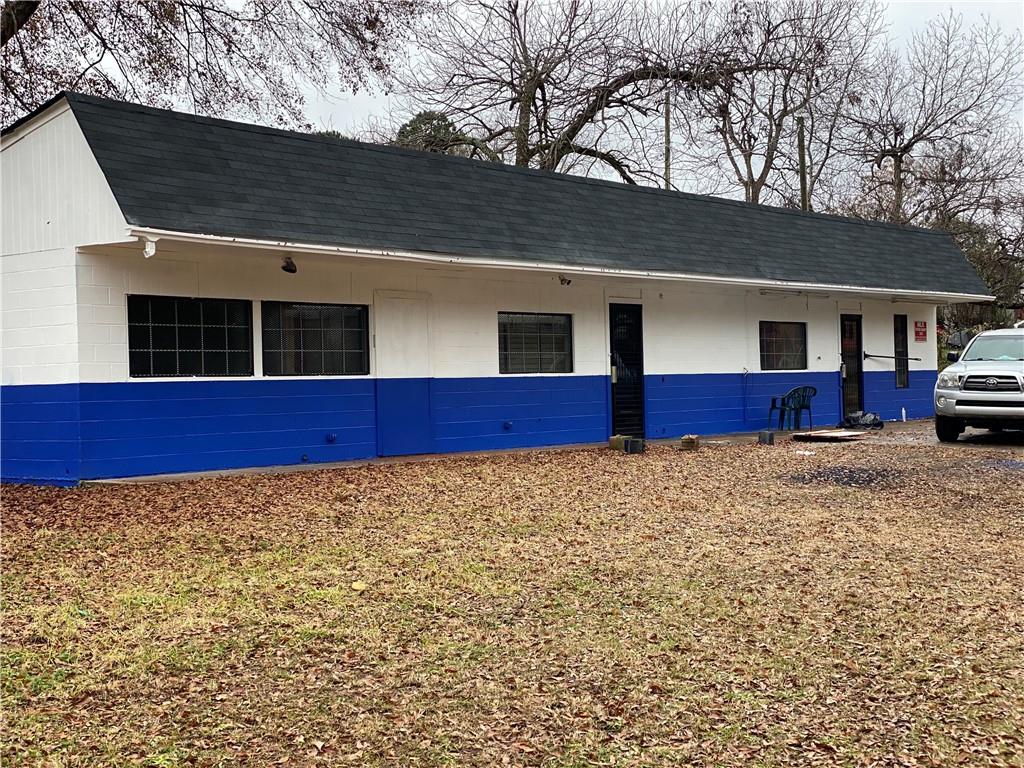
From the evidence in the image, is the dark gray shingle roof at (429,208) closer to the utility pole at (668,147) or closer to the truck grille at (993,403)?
the truck grille at (993,403)

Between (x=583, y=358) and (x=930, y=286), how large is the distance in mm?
9196

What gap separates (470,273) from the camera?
13922 millimetres

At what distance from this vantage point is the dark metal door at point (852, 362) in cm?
2006

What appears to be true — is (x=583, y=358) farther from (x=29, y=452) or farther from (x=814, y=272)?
(x=29, y=452)

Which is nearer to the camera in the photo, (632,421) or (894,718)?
(894,718)

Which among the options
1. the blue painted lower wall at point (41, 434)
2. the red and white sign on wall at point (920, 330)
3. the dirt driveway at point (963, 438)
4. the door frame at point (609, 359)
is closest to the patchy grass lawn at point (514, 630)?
the blue painted lower wall at point (41, 434)

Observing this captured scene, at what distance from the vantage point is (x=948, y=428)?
607 inches

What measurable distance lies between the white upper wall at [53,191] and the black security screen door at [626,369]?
820 centimetres

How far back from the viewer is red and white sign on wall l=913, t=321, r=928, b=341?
2180cm

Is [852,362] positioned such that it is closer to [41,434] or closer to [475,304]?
[475,304]

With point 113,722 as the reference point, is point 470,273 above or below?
above

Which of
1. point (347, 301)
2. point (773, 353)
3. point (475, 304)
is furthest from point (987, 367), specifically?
point (347, 301)

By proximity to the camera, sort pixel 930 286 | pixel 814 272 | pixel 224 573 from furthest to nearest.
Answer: pixel 930 286, pixel 814 272, pixel 224 573

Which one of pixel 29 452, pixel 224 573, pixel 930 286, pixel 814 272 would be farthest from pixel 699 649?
pixel 930 286
